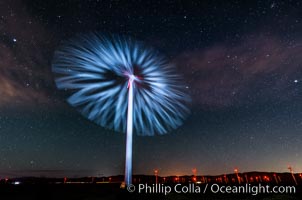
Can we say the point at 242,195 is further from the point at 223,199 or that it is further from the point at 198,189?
the point at 198,189

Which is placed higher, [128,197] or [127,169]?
[127,169]

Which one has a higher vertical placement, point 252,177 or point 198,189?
point 252,177

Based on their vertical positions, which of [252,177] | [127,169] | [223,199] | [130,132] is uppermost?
[252,177]

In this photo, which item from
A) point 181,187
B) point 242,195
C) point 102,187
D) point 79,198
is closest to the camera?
point 242,195

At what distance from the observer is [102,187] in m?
26.1

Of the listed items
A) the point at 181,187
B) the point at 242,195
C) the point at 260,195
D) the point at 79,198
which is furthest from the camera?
the point at 181,187

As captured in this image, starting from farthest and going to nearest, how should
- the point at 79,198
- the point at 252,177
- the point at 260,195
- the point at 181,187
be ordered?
the point at 252,177 < the point at 181,187 < the point at 79,198 < the point at 260,195

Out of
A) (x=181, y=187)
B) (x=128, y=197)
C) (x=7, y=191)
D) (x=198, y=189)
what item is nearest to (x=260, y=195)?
(x=198, y=189)

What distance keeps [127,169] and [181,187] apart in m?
10.7

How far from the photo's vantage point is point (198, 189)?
22.0 metres

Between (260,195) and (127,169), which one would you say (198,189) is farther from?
(127,169)

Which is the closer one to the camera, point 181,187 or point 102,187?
point 181,187

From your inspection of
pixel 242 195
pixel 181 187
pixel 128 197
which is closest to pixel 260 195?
pixel 242 195

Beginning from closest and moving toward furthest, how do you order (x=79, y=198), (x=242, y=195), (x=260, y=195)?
(x=260, y=195) → (x=242, y=195) → (x=79, y=198)
